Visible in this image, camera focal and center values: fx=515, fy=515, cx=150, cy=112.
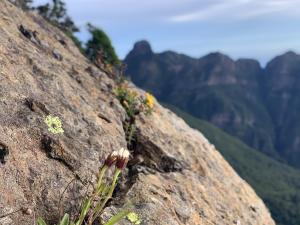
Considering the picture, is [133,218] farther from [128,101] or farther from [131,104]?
[128,101]

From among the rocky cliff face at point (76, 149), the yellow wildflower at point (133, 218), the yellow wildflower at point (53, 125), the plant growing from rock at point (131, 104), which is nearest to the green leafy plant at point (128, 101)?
the plant growing from rock at point (131, 104)

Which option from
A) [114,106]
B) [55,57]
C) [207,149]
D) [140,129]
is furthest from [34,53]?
[207,149]

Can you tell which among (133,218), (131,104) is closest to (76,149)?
(133,218)

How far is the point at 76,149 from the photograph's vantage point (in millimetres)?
12133

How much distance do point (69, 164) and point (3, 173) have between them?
1.89 metres

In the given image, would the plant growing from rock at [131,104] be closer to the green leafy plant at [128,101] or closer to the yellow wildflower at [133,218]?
the green leafy plant at [128,101]

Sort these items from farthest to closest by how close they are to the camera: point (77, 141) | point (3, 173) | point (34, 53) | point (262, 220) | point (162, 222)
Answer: point (262, 220) → point (34, 53) → point (77, 141) → point (162, 222) → point (3, 173)

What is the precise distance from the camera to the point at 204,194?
49.0 ft

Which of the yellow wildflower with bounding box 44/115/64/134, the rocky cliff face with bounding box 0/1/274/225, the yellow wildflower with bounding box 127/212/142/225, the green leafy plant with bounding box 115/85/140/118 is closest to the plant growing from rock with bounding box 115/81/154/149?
the green leafy plant with bounding box 115/85/140/118

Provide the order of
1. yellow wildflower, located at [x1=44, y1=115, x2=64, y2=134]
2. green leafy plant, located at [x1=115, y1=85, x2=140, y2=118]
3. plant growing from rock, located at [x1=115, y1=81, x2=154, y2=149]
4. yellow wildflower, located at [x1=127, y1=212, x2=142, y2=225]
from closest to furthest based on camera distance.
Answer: yellow wildflower, located at [x1=127, y1=212, x2=142, y2=225] < yellow wildflower, located at [x1=44, y1=115, x2=64, y2=134] < plant growing from rock, located at [x1=115, y1=81, x2=154, y2=149] < green leafy plant, located at [x1=115, y1=85, x2=140, y2=118]

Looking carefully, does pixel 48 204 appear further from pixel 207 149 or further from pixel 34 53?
pixel 207 149

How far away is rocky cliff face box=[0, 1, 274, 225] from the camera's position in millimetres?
10531

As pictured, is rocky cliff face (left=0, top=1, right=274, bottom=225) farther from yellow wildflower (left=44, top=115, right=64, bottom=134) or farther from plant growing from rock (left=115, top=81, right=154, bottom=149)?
plant growing from rock (left=115, top=81, right=154, bottom=149)

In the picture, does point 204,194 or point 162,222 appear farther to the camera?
point 204,194
